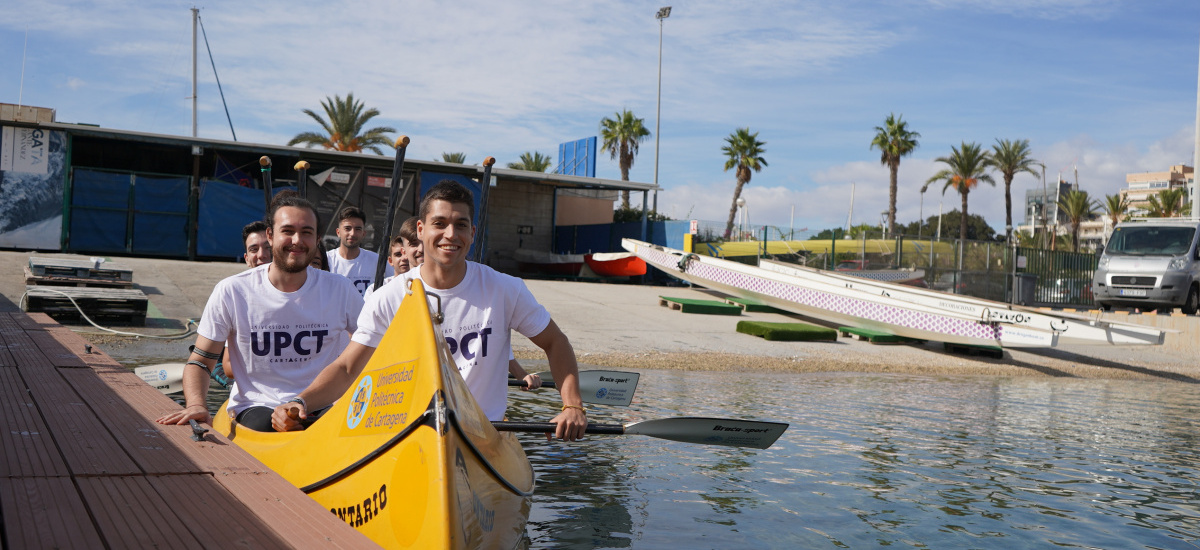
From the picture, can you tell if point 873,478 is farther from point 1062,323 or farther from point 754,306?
point 754,306

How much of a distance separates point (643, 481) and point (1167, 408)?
9363mm

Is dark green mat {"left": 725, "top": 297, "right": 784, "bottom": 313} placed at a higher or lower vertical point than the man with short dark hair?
lower

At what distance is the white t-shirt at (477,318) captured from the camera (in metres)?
4.02

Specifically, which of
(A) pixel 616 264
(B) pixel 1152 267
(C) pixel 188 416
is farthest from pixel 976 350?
(C) pixel 188 416

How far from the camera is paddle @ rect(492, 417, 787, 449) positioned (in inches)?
194

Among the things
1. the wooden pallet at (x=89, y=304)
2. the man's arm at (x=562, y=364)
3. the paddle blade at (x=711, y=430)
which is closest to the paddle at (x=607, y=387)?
the paddle blade at (x=711, y=430)

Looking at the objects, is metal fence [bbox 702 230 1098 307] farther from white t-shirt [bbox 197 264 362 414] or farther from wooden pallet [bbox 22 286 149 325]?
white t-shirt [bbox 197 264 362 414]

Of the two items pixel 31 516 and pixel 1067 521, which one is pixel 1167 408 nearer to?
pixel 1067 521

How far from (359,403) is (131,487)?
843 mm

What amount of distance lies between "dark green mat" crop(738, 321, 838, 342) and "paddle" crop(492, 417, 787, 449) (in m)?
11.7

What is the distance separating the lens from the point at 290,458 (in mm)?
3914

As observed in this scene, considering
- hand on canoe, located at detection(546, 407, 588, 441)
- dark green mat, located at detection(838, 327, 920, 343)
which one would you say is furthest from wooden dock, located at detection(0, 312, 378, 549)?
dark green mat, located at detection(838, 327, 920, 343)

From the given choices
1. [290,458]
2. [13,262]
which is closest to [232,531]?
[290,458]

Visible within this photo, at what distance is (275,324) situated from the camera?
4.70m
